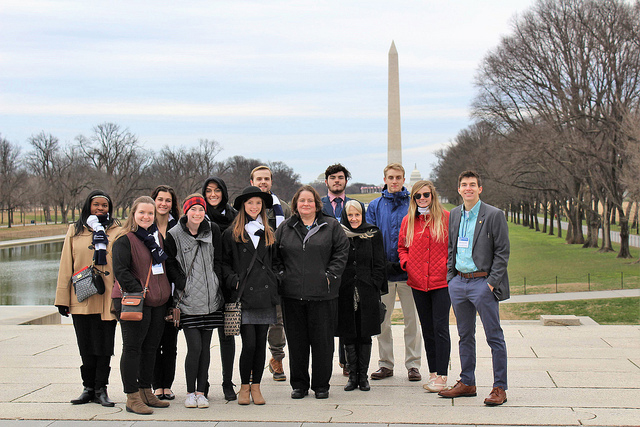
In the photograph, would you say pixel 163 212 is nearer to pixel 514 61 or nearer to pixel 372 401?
pixel 372 401

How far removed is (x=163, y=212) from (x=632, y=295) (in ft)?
51.9

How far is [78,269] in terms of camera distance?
6.11 m

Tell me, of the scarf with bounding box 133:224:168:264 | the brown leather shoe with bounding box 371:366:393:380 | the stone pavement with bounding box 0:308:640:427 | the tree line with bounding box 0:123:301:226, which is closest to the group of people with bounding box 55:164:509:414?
the scarf with bounding box 133:224:168:264

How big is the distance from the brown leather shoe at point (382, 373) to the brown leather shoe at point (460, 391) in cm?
97

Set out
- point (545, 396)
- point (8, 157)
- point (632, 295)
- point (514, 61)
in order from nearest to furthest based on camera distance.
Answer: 1. point (545, 396)
2. point (632, 295)
3. point (514, 61)
4. point (8, 157)

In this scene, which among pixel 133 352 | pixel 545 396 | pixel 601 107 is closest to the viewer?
pixel 133 352

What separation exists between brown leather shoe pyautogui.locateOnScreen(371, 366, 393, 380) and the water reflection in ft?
52.3

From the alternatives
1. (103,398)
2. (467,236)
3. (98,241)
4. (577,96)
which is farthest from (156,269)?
(577,96)

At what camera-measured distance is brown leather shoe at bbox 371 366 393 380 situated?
6895 mm

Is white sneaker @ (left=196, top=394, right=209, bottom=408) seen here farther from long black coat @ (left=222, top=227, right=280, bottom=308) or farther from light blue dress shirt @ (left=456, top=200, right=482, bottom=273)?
light blue dress shirt @ (left=456, top=200, right=482, bottom=273)

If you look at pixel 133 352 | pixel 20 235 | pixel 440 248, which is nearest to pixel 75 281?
pixel 133 352

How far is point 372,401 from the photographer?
19.6ft

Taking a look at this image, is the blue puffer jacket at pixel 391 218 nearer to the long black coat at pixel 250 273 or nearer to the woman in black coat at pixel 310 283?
the woman in black coat at pixel 310 283

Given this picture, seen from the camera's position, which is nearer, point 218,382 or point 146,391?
point 146,391
